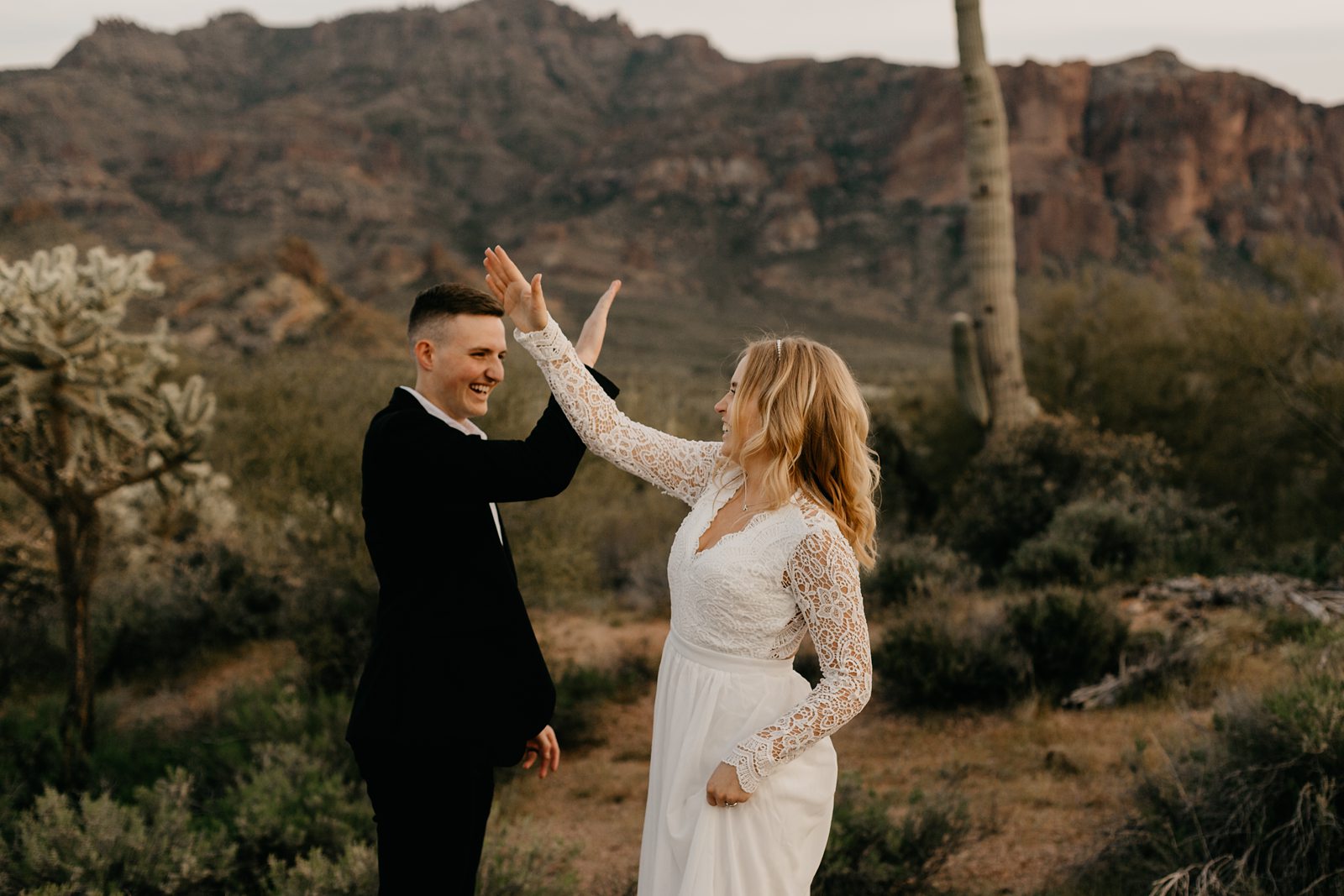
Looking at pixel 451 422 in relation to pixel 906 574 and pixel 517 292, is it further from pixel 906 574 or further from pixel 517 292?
pixel 906 574

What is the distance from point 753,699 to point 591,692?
5832 millimetres

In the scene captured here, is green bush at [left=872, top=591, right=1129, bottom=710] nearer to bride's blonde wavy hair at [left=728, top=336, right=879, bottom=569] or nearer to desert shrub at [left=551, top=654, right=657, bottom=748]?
desert shrub at [left=551, top=654, right=657, bottom=748]

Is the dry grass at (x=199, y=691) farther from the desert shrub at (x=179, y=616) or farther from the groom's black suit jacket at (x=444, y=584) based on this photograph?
the groom's black suit jacket at (x=444, y=584)

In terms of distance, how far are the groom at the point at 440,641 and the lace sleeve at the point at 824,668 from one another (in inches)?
25.1

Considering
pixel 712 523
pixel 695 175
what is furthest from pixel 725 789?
pixel 695 175

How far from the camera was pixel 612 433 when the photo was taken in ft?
9.18

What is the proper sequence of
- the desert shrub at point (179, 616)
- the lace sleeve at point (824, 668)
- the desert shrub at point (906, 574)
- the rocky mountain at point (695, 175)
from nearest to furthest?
the lace sleeve at point (824, 668) < the desert shrub at point (906, 574) < the desert shrub at point (179, 616) < the rocky mountain at point (695, 175)

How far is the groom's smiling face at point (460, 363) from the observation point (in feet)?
9.39

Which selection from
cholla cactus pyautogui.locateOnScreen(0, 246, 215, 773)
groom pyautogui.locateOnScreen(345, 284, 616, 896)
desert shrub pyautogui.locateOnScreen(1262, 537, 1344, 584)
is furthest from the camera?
desert shrub pyautogui.locateOnScreen(1262, 537, 1344, 584)

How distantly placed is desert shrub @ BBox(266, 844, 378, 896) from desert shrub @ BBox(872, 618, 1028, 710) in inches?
164

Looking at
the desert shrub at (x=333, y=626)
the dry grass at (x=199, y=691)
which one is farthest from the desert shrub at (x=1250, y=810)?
the dry grass at (x=199, y=691)

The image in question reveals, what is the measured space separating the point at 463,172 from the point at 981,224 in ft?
338

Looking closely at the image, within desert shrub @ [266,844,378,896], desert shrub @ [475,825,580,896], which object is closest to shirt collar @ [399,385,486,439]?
desert shrub @ [475,825,580,896]

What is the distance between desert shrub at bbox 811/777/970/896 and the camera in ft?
14.7
